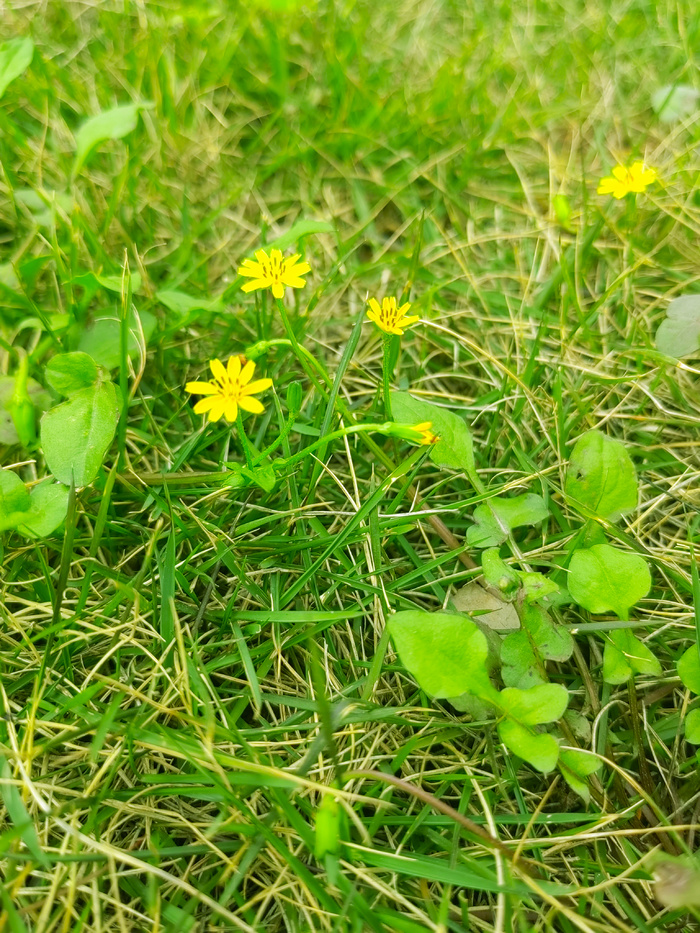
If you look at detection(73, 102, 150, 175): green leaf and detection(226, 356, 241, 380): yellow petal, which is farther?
detection(73, 102, 150, 175): green leaf

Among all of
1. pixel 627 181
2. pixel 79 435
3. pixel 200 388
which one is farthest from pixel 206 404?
pixel 627 181

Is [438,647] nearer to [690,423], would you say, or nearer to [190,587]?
[190,587]

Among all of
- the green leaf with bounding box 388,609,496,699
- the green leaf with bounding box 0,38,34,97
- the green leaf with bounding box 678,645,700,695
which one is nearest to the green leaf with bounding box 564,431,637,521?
the green leaf with bounding box 678,645,700,695

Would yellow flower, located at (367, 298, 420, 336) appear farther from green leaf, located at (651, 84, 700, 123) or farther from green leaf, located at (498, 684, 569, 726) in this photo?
green leaf, located at (651, 84, 700, 123)

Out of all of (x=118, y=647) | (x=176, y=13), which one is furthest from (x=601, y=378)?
(x=176, y=13)

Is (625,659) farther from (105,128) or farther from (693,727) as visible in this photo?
(105,128)

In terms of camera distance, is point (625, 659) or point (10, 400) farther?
point (10, 400)
